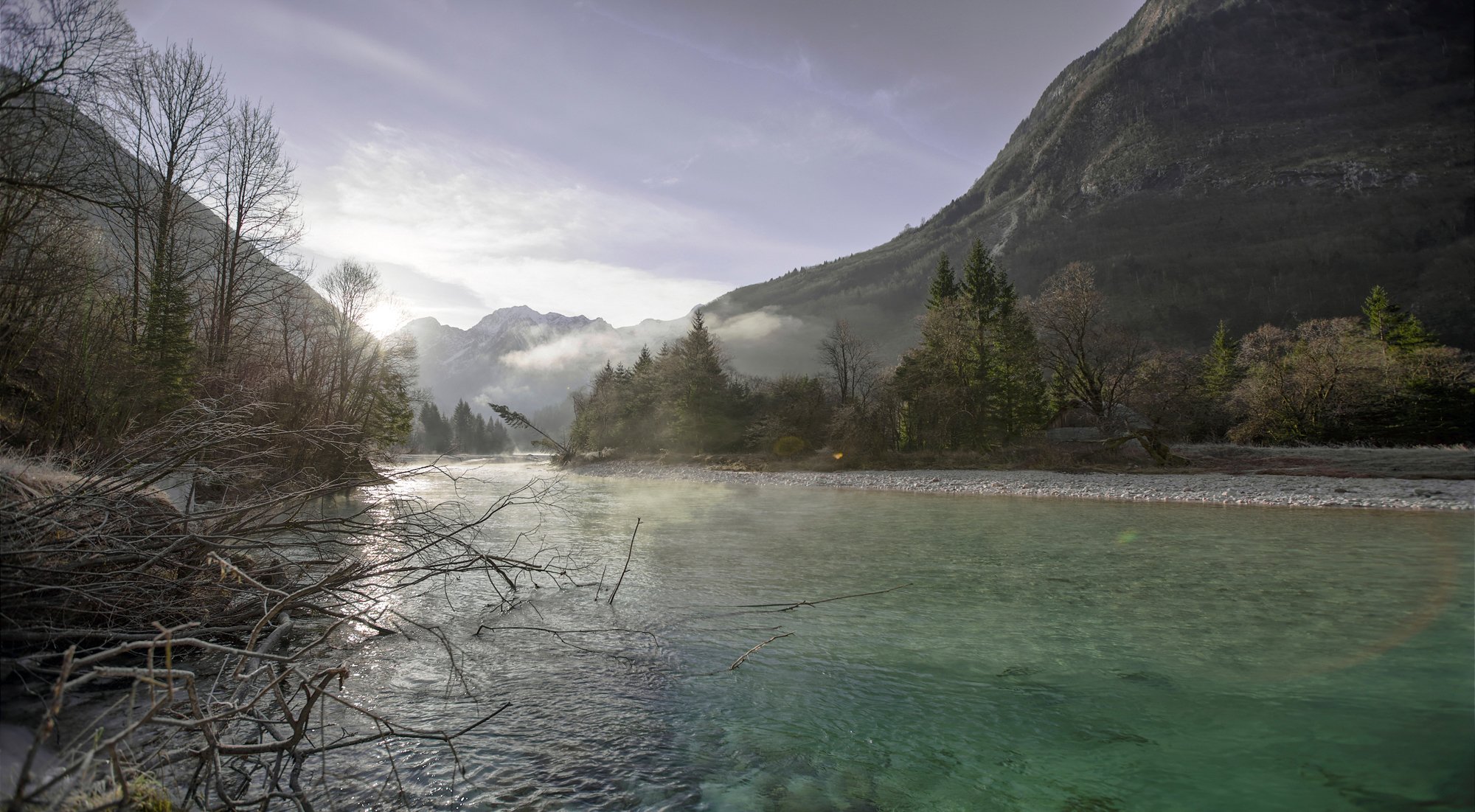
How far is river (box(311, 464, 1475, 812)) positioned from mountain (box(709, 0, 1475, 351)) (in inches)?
3716

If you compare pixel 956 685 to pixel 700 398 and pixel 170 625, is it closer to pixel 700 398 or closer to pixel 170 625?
pixel 170 625

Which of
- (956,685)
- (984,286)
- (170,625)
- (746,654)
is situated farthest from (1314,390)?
(170,625)

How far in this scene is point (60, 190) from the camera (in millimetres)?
9070

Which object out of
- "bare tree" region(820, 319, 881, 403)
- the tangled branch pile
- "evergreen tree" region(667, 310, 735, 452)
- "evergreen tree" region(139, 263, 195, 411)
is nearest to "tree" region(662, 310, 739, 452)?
"evergreen tree" region(667, 310, 735, 452)

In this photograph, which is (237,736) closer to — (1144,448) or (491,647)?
(491,647)

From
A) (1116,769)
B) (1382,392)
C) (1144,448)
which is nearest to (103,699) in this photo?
(1116,769)

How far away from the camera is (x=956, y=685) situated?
5523mm

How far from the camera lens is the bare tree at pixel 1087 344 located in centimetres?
2967

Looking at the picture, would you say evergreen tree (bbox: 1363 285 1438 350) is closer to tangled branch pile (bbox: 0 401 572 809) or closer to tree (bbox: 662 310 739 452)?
tree (bbox: 662 310 739 452)

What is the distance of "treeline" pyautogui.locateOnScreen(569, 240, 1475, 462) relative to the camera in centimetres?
2950

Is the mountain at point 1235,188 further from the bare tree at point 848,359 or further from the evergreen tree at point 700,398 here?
the evergreen tree at point 700,398

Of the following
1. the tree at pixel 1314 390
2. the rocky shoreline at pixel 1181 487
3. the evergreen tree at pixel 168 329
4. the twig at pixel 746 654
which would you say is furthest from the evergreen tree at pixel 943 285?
the twig at pixel 746 654

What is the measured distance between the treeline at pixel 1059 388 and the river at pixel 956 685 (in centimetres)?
2080

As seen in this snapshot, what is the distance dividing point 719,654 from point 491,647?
7.76 ft
